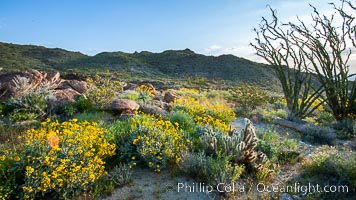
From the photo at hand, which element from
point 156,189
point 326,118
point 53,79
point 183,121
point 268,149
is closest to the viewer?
point 156,189

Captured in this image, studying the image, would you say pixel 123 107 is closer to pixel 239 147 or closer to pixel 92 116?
pixel 92 116

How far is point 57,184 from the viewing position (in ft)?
13.3

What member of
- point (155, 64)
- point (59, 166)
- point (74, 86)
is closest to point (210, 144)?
point (59, 166)

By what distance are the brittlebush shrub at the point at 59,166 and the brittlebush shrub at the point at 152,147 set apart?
41cm

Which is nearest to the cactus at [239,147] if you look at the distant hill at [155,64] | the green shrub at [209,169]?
the green shrub at [209,169]

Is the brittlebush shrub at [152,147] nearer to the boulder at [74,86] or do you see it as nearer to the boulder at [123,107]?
the boulder at [123,107]

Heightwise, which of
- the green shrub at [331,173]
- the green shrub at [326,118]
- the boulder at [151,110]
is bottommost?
the green shrub at [331,173]

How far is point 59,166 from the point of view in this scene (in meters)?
4.16

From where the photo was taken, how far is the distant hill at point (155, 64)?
42.3 m

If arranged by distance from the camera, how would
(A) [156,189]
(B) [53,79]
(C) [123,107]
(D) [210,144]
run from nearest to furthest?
1. (A) [156,189]
2. (D) [210,144]
3. (C) [123,107]
4. (B) [53,79]

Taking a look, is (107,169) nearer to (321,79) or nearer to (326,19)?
(321,79)

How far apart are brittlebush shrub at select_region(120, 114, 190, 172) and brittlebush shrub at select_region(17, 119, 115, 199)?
1.36ft

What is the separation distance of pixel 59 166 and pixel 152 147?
145 centimetres

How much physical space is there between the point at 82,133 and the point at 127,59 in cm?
4599
